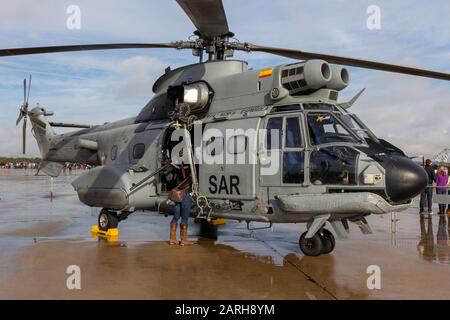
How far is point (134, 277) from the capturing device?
593 cm

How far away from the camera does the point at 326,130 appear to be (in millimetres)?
7113

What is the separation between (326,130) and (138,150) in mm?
4428

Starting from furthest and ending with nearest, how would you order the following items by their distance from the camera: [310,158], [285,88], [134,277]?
[285,88] < [310,158] < [134,277]

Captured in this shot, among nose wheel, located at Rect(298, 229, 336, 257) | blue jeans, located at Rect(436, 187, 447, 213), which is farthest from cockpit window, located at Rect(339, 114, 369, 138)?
blue jeans, located at Rect(436, 187, 447, 213)

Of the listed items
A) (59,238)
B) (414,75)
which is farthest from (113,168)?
(414,75)

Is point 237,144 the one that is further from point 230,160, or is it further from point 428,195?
point 428,195

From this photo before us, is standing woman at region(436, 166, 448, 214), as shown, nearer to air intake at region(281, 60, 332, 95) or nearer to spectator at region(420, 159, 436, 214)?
spectator at region(420, 159, 436, 214)

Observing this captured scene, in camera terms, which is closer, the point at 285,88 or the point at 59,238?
the point at 285,88

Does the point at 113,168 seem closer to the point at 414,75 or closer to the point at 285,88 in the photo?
the point at 285,88

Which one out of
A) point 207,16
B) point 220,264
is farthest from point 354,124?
point 220,264

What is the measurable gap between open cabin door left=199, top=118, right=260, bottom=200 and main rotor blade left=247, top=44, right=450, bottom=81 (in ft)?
6.11

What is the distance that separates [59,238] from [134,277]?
393 centimetres

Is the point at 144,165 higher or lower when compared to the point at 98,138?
lower
